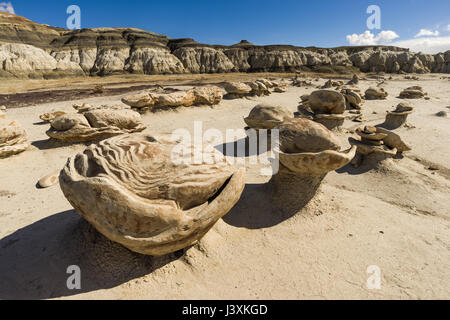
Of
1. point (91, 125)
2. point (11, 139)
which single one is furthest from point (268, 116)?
point (11, 139)

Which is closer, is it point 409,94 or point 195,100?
point 195,100

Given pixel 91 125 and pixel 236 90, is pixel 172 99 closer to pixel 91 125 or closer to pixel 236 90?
pixel 91 125

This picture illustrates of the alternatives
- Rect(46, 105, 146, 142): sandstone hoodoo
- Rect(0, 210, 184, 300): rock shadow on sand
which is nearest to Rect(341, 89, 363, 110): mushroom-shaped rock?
Rect(46, 105, 146, 142): sandstone hoodoo

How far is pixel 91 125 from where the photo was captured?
679cm

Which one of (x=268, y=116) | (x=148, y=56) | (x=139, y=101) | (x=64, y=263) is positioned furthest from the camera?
(x=148, y=56)

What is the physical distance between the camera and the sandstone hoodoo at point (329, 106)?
296 inches

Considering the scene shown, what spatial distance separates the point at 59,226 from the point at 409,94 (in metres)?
19.6

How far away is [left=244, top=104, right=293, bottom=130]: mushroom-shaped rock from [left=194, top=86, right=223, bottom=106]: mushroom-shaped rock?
18.1 ft

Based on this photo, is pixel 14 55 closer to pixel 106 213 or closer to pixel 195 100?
pixel 195 100

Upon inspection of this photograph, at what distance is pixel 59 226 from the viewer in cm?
325

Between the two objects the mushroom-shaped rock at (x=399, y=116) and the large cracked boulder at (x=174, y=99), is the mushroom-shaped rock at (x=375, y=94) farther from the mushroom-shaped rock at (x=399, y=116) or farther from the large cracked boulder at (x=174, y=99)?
the large cracked boulder at (x=174, y=99)

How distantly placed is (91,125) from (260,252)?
21.0ft

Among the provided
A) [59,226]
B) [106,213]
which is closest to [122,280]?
[106,213]

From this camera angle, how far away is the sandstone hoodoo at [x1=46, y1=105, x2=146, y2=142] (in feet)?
21.2
